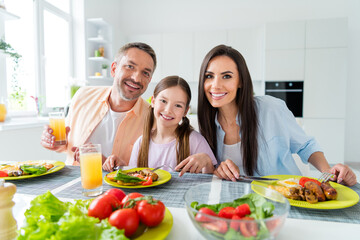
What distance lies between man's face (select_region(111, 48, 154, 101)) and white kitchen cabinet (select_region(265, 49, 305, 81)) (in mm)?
3198

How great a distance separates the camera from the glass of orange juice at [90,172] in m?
0.88

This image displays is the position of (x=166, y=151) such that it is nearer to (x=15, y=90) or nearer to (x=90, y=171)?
(x=90, y=171)

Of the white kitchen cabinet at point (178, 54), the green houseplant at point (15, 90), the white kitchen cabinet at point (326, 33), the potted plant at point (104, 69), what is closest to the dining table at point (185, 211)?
the green houseplant at point (15, 90)

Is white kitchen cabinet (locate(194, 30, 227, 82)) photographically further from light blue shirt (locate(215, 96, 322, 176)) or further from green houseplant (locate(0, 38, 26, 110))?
light blue shirt (locate(215, 96, 322, 176))

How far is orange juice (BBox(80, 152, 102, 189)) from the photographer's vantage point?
88 centimetres

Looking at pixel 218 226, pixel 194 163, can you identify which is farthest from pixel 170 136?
pixel 218 226

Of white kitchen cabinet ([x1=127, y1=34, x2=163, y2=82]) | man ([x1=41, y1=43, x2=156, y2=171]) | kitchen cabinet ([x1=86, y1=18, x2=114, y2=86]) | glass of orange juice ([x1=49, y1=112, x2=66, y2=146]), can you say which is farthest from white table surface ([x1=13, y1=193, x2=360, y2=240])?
white kitchen cabinet ([x1=127, y1=34, x2=163, y2=82])

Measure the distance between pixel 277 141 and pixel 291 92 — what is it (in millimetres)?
3224

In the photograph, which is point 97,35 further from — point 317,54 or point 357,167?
point 357,167

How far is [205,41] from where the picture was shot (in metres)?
4.84

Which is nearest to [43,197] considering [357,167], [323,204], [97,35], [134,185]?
[134,185]

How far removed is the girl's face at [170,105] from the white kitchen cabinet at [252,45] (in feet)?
11.6

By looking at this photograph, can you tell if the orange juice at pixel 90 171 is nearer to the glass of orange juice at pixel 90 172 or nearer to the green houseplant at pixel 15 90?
the glass of orange juice at pixel 90 172

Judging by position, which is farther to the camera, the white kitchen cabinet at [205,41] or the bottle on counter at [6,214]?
the white kitchen cabinet at [205,41]
